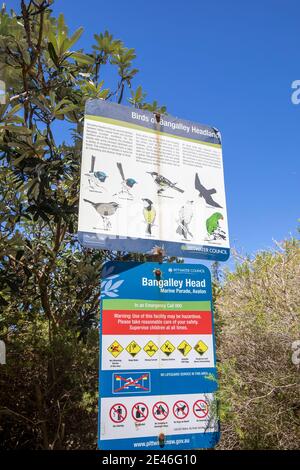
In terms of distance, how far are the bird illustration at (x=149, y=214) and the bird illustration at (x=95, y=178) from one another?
1.22 ft

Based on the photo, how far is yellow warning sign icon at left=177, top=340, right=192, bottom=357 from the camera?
285 cm

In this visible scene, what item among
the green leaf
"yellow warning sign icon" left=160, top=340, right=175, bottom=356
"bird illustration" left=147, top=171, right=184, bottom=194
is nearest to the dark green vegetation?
the green leaf

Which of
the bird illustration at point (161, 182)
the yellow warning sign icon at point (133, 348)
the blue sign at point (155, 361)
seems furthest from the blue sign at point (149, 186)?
the yellow warning sign icon at point (133, 348)

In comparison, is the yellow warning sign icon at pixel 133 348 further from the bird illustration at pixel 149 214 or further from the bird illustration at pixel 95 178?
the bird illustration at pixel 95 178

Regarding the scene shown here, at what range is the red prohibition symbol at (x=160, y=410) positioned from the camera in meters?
2.64

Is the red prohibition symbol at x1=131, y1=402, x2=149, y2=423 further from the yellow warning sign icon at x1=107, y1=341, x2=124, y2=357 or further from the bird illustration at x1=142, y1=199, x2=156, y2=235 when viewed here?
the bird illustration at x1=142, y1=199, x2=156, y2=235

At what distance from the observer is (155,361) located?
2.74 meters

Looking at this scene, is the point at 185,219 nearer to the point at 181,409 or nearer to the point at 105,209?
the point at 105,209

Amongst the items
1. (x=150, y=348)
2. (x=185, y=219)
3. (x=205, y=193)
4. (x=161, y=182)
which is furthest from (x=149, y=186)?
(x=150, y=348)

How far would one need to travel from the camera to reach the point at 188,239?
123 inches

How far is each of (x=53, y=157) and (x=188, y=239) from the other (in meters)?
1.84

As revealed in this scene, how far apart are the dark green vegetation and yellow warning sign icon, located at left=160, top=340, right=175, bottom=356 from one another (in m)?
0.55

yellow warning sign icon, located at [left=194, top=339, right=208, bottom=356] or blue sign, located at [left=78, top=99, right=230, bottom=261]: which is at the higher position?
blue sign, located at [left=78, top=99, right=230, bottom=261]

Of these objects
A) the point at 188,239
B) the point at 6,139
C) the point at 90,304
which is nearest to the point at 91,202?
the point at 188,239
